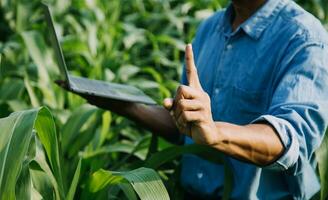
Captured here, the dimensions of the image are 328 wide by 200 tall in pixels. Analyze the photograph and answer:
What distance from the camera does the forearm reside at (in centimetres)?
160

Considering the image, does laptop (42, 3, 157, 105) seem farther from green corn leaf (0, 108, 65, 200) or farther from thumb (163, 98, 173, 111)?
thumb (163, 98, 173, 111)

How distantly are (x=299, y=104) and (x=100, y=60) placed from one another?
1827 millimetres

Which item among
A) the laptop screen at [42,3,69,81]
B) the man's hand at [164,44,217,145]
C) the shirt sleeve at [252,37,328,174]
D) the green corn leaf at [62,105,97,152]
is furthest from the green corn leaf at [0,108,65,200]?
the green corn leaf at [62,105,97,152]

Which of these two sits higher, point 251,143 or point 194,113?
point 194,113

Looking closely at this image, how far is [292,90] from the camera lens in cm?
176

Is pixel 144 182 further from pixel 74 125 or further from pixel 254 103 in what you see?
pixel 74 125

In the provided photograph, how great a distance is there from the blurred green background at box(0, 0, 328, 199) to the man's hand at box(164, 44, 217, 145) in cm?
41

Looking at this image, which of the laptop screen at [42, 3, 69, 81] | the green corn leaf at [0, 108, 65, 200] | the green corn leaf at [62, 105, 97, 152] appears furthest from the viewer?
the green corn leaf at [62, 105, 97, 152]

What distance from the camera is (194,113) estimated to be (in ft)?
4.95

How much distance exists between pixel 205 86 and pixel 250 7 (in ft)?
0.77

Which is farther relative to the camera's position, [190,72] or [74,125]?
[74,125]

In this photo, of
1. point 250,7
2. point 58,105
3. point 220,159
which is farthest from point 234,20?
point 58,105

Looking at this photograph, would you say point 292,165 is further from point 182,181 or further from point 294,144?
point 182,181

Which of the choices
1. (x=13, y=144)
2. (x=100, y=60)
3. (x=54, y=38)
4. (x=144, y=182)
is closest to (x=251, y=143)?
(x=144, y=182)
